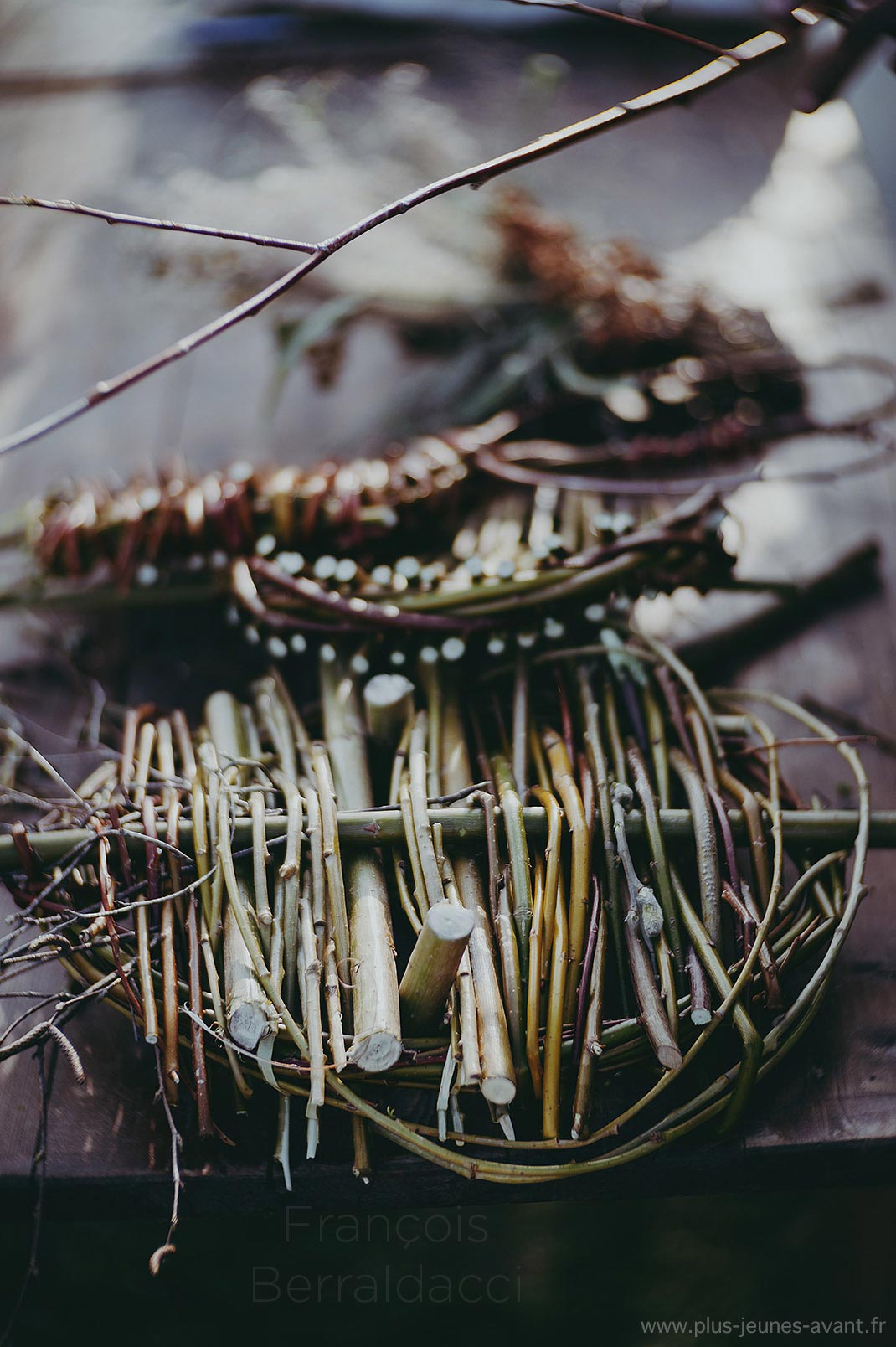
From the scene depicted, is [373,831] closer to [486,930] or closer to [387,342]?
[486,930]

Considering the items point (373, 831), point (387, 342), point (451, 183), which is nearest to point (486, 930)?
point (373, 831)

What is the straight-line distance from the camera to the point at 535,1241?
0.85m

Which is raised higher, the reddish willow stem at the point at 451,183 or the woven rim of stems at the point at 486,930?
the reddish willow stem at the point at 451,183

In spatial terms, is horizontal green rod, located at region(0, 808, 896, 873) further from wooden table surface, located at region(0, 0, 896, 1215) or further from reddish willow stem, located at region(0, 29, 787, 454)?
reddish willow stem, located at region(0, 29, 787, 454)

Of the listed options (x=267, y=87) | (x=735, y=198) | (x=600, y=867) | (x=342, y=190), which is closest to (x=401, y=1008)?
(x=600, y=867)

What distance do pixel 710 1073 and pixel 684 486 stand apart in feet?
1.94

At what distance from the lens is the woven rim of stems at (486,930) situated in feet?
2.21

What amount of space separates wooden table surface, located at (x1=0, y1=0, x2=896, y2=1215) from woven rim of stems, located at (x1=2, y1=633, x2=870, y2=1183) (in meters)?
0.07

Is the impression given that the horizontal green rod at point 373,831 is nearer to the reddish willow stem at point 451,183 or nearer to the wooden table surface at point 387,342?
the wooden table surface at point 387,342

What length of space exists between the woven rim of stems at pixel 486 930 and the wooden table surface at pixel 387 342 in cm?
7

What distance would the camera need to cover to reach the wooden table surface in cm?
74

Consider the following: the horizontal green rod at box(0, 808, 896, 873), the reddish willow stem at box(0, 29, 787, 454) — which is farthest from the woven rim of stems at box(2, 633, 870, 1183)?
the reddish willow stem at box(0, 29, 787, 454)

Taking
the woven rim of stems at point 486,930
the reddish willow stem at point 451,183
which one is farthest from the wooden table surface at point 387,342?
the reddish willow stem at point 451,183

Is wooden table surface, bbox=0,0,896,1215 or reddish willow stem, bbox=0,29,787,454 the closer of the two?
reddish willow stem, bbox=0,29,787,454
